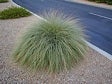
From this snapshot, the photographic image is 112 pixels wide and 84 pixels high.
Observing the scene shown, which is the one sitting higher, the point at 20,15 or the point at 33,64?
the point at 33,64

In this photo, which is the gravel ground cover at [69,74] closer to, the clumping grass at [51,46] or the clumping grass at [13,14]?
the clumping grass at [51,46]

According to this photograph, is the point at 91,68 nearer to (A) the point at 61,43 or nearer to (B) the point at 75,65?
(B) the point at 75,65

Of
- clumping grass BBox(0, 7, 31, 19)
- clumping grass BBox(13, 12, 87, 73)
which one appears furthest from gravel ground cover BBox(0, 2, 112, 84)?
clumping grass BBox(0, 7, 31, 19)

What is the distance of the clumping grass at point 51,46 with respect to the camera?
17.0 feet

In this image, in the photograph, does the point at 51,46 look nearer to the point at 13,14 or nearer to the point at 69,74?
the point at 69,74

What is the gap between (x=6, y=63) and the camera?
5695mm

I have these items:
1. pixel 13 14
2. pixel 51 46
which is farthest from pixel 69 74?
pixel 13 14

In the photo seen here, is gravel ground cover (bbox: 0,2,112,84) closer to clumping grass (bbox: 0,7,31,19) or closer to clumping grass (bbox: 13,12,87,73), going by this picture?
clumping grass (bbox: 13,12,87,73)

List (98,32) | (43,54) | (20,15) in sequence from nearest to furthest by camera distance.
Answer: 1. (43,54)
2. (98,32)
3. (20,15)

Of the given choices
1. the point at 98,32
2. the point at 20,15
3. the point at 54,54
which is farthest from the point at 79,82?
the point at 20,15

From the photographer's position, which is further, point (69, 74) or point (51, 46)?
point (51, 46)

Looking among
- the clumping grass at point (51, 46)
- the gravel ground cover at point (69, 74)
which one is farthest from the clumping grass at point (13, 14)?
the clumping grass at point (51, 46)

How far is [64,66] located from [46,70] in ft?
1.38

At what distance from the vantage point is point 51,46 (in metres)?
5.30
